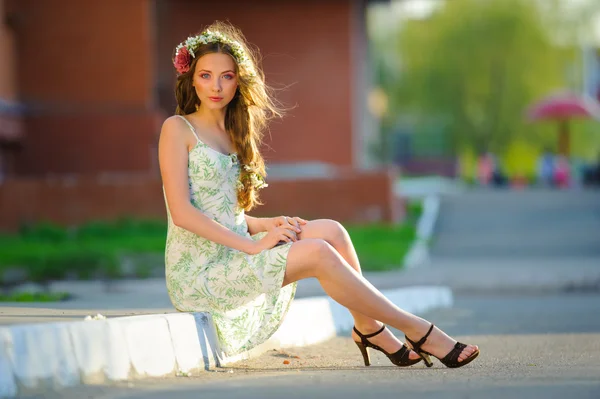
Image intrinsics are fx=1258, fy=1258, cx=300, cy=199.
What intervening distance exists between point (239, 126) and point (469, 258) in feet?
33.8

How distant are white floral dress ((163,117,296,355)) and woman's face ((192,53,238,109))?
7.5 inches

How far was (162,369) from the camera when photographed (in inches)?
221

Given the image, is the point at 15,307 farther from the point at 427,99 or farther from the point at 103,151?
the point at 427,99

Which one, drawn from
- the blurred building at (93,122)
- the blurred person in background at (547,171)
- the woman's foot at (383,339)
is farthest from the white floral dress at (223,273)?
the blurred person in background at (547,171)

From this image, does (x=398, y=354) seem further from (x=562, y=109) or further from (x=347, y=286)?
(x=562, y=109)

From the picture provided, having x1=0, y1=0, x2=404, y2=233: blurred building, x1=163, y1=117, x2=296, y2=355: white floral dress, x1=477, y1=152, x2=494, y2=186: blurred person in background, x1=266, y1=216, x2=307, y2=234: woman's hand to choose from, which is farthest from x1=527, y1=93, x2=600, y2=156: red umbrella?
x1=163, y1=117, x2=296, y2=355: white floral dress

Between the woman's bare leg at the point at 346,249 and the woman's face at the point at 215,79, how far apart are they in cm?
80

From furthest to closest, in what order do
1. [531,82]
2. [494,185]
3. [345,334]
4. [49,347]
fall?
[531,82]
[494,185]
[345,334]
[49,347]

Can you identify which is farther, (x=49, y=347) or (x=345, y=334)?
(x=345, y=334)

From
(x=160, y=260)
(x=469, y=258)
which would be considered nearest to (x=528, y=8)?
(x=469, y=258)

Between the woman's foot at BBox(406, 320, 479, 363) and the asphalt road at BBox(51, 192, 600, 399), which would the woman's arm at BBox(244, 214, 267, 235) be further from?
the woman's foot at BBox(406, 320, 479, 363)

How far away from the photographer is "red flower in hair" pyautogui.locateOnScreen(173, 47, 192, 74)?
652cm

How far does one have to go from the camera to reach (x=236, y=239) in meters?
6.13

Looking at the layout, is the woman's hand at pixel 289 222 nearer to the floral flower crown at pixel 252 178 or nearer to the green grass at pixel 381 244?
the floral flower crown at pixel 252 178
